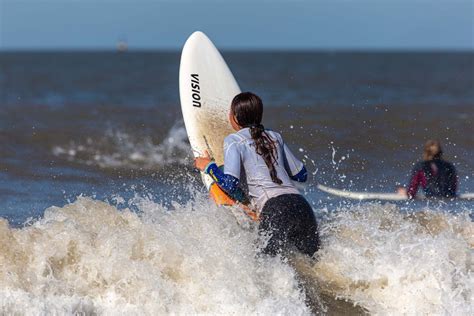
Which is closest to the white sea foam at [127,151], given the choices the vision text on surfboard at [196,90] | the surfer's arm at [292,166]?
the vision text on surfboard at [196,90]

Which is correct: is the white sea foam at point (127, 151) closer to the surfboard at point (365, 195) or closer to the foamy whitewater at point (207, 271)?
the surfboard at point (365, 195)

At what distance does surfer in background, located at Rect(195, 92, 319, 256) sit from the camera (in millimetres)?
5199

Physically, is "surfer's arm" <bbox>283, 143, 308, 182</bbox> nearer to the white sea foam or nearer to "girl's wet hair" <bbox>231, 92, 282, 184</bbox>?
"girl's wet hair" <bbox>231, 92, 282, 184</bbox>

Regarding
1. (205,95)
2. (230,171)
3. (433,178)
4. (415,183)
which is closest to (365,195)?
(415,183)

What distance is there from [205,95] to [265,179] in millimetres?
2359

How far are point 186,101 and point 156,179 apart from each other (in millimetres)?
3368

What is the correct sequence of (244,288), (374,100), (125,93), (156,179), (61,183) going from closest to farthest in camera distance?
(244,288)
(61,183)
(156,179)
(374,100)
(125,93)

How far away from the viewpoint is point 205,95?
24.6 ft

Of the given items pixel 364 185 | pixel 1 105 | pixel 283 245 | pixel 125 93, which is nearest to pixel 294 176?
pixel 283 245

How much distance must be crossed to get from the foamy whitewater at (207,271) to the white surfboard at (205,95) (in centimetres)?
139

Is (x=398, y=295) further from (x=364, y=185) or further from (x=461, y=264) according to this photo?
(x=364, y=185)

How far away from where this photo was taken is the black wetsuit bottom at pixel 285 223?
5.20m

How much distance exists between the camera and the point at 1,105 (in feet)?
76.9

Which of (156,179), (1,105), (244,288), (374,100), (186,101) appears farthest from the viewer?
(374,100)
